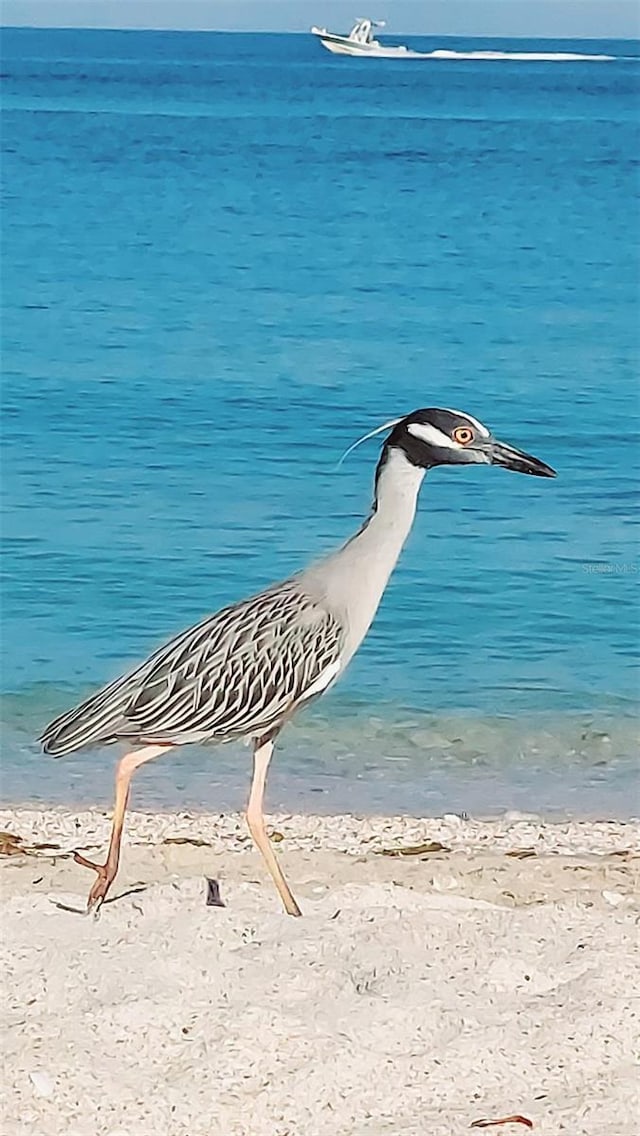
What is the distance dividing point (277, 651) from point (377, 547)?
270mm

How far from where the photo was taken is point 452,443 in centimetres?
368

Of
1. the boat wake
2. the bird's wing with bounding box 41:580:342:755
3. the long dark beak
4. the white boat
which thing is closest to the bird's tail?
the bird's wing with bounding box 41:580:342:755

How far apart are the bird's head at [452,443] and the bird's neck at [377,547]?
0.11 ft

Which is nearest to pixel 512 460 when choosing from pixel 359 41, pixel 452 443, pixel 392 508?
pixel 452 443

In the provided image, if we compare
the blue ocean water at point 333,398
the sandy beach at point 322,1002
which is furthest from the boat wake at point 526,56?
the sandy beach at point 322,1002

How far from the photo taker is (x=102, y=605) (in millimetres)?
8148

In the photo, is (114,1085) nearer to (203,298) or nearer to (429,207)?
(203,298)

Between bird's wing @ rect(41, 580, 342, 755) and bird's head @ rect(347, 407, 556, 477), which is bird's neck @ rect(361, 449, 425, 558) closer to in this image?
bird's head @ rect(347, 407, 556, 477)

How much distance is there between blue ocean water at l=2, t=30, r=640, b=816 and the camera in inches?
252

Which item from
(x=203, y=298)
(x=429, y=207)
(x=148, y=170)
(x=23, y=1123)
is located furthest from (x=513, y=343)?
(x=23, y=1123)

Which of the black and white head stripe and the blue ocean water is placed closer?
the black and white head stripe

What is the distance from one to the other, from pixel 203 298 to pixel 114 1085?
12072 millimetres

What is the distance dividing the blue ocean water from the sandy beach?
1.57 metres

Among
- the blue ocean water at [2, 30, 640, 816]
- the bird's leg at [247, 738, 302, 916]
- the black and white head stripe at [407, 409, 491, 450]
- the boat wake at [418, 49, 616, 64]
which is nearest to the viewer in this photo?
the black and white head stripe at [407, 409, 491, 450]
